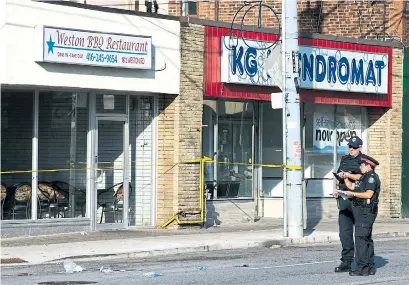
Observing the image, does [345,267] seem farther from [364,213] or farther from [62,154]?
[62,154]

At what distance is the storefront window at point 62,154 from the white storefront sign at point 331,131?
7354 millimetres

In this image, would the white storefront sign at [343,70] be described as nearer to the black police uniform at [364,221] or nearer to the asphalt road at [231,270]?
the asphalt road at [231,270]

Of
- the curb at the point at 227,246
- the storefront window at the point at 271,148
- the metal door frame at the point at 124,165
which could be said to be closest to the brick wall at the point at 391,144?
the storefront window at the point at 271,148

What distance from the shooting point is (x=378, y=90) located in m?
25.6

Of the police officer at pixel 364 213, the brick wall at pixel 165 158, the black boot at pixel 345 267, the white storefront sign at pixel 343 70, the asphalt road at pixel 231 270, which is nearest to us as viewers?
the asphalt road at pixel 231 270

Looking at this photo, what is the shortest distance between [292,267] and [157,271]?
2.13 metres

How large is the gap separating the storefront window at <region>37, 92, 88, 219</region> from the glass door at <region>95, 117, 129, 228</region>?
0.40 m

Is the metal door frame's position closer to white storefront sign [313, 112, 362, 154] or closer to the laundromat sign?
the laundromat sign

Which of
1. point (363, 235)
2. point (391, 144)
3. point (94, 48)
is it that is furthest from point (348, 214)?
point (391, 144)

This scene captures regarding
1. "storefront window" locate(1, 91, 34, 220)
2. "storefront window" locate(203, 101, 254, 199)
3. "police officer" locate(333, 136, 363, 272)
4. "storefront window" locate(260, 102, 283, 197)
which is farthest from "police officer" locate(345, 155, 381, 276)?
"storefront window" locate(260, 102, 283, 197)

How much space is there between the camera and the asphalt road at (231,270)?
41.6 feet

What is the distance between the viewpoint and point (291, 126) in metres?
19.3

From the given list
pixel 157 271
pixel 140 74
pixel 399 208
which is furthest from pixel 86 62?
pixel 399 208

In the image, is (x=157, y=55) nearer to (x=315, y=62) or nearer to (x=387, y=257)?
(x=315, y=62)
